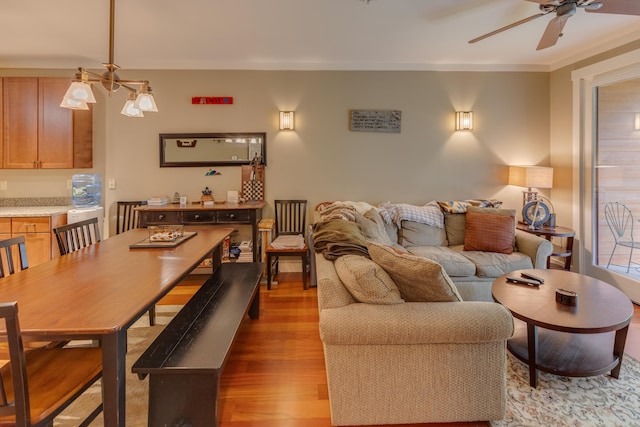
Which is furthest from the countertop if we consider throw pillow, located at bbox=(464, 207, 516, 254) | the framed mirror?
throw pillow, located at bbox=(464, 207, 516, 254)

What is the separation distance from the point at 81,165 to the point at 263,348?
326 centimetres

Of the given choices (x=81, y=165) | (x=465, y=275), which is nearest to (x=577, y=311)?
(x=465, y=275)

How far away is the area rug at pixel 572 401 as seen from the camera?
158 cm

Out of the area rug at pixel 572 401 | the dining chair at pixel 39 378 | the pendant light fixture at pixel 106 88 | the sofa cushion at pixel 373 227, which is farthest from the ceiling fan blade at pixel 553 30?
the dining chair at pixel 39 378

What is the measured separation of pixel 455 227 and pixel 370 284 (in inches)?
90.7

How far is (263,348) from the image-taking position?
2.29 m

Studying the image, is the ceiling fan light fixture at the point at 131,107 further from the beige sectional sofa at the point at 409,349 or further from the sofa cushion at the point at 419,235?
the sofa cushion at the point at 419,235

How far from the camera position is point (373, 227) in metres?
3.10

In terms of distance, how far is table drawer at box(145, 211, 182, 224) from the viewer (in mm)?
3439

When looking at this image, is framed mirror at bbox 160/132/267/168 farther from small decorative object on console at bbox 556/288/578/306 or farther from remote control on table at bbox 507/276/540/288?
small decorative object on console at bbox 556/288/578/306

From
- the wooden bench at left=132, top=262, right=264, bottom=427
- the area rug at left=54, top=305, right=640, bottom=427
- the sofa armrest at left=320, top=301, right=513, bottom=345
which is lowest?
the area rug at left=54, top=305, right=640, bottom=427

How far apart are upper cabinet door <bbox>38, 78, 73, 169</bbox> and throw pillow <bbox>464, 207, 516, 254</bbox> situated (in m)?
4.66

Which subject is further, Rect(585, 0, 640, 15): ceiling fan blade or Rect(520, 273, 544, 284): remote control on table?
Rect(520, 273, 544, 284): remote control on table

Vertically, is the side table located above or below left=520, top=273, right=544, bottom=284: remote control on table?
above
